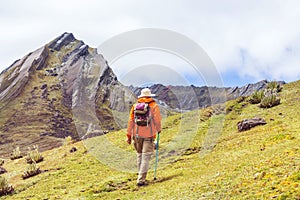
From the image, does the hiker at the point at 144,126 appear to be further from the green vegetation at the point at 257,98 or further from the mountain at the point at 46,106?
the mountain at the point at 46,106

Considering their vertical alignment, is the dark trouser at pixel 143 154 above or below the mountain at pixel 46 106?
below

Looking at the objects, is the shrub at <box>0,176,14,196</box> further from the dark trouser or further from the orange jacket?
the orange jacket

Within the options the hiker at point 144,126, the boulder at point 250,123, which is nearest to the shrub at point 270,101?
the boulder at point 250,123

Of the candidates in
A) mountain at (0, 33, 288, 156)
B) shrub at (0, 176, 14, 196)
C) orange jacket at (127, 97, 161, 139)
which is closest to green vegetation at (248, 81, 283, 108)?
orange jacket at (127, 97, 161, 139)

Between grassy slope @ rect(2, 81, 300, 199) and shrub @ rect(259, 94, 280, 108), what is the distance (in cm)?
45

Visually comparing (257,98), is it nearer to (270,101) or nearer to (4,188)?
(270,101)

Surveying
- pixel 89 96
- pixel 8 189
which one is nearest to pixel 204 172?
pixel 8 189

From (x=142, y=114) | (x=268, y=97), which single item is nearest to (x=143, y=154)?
(x=142, y=114)

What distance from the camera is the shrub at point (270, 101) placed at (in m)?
23.8

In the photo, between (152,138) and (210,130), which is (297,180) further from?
(210,130)

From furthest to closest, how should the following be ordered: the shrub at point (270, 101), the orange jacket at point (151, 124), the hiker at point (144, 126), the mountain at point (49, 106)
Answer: the mountain at point (49, 106) → the shrub at point (270, 101) → the orange jacket at point (151, 124) → the hiker at point (144, 126)

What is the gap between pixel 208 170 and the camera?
13930mm

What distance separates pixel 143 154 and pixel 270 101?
39.9 ft

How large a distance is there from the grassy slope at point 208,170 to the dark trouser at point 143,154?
489 mm
